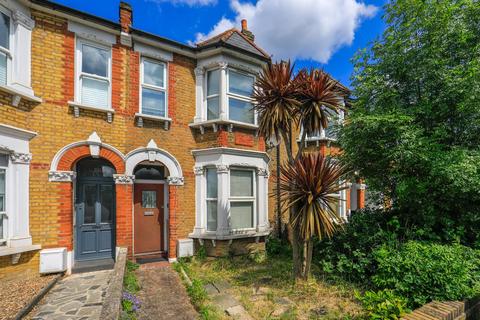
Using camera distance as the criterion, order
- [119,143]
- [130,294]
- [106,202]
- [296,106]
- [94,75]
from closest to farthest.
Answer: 1. [130,294]
2. [296,106]
3. [94,75]
4. [119,143]
5. [106,202]

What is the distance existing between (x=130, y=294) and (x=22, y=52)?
576cm

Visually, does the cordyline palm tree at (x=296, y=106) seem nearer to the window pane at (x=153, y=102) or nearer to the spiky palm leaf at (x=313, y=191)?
the spiky palm leaf at (x=313, y=191)

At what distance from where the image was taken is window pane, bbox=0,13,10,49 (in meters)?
5.68

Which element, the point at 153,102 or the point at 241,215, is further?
the point at 241,215

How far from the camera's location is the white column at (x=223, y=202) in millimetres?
7656

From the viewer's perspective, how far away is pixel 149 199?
8.02m

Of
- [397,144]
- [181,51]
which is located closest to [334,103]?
[397,144]

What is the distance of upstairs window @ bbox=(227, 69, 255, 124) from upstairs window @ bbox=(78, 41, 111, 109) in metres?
3.40

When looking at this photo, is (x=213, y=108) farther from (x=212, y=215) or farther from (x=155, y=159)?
(x=212, y=215)

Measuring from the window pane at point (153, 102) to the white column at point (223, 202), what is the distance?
242 cm

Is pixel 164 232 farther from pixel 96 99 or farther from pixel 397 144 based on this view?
pixel 397 144

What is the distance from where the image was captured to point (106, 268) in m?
6.70

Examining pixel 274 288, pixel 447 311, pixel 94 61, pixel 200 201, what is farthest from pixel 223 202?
pixel 447 311

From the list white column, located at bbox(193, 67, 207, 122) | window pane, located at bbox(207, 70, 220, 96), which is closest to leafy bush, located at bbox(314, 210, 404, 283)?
white column, located at bbox(193, 67, 207, 122)
